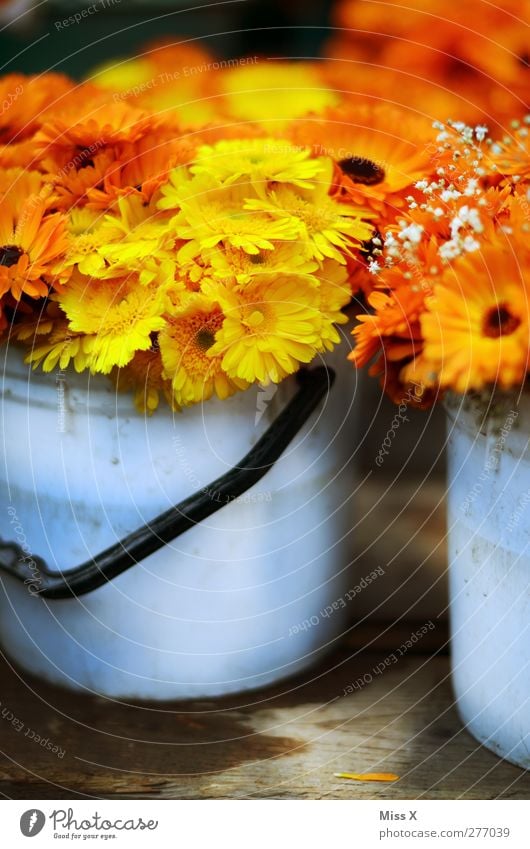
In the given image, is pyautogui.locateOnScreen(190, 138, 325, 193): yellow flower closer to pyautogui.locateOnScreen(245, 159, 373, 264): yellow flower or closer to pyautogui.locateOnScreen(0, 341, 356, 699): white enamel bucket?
pyautogui.locateOnScreen(245, 159, 373, 264): yellow flower

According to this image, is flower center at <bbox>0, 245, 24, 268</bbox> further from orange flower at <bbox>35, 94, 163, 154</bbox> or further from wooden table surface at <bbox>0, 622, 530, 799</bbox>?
wooden table surface at <bbox>0, 622, 530, 799</bbox>

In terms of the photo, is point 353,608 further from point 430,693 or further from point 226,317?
point 226,317

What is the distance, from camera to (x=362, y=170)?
59 centimetres

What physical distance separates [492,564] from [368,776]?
0.48 feet

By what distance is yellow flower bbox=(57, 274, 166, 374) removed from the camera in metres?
0.56

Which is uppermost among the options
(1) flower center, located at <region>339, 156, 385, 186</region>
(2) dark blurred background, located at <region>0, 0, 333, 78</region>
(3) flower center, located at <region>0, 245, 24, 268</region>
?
(2) dark blurred background, located at <region>0, 0, 333, 78</region>

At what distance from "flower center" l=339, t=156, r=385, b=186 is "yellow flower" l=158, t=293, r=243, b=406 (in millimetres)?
122

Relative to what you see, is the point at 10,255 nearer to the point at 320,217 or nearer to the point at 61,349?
the point at 61,349

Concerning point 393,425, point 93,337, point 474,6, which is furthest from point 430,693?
point 474,6

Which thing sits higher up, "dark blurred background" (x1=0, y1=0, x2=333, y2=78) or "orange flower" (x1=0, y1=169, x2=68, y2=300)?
"dark blurred background" (x1=0, y1=0, x2=333, y2=78)

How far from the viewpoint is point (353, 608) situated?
66 centimetres

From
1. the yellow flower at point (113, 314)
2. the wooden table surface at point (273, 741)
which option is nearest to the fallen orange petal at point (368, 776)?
the wooden table surface at point (273, 741)

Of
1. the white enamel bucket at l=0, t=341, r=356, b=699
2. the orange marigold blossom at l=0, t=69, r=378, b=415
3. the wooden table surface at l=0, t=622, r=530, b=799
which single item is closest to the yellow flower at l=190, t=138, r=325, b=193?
the orange marigold blossom at l=0, t=69, r=378, b=415
